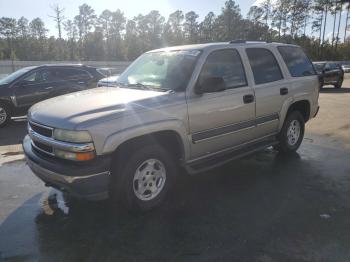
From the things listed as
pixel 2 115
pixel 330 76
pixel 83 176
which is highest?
pixel 83 176

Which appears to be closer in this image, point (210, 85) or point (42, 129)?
point (42, 129)

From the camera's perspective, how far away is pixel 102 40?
286 feet

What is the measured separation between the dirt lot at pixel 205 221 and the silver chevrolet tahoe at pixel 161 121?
1.35 ft

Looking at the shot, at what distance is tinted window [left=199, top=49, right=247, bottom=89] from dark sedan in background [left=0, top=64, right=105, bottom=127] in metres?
6.76

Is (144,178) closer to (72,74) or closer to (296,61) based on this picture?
(296,61)

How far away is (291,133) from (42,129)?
4.39 m

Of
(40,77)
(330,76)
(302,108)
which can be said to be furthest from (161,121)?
(330,76)

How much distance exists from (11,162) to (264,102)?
441 centimetres

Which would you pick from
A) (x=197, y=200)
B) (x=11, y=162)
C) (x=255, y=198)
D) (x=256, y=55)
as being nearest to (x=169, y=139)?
(x=197, y=200)

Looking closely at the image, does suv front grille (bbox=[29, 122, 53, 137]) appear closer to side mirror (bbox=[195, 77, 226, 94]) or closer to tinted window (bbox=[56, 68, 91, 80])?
side mirror (bbox=[195, 77, 226, 94])

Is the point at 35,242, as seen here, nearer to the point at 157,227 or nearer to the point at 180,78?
the point at 157,227

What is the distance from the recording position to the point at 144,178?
4184 mm

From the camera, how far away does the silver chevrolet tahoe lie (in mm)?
3674

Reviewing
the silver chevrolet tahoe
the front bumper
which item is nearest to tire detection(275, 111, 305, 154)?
the silver chevrolet tahoe
